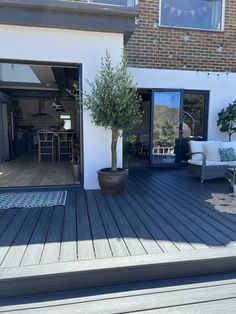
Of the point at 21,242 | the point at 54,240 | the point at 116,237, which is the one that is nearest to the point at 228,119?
the point at 116,237

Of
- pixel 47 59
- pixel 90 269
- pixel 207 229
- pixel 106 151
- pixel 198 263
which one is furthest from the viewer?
pixel 106 151

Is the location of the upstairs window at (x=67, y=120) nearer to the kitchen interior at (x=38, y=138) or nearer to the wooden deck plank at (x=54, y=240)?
the kitchen interior at (x=38, y=138)

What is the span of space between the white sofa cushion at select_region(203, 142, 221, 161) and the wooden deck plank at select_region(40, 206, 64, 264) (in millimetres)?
3453

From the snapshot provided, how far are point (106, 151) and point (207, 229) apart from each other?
6.99 feet

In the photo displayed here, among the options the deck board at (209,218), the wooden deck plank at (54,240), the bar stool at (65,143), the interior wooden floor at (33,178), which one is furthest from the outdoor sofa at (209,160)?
the bar stool at (65,143)

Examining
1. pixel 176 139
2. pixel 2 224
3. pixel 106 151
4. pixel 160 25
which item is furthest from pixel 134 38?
pixel 2 224

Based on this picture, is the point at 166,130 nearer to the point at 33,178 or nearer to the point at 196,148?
the point at 196,148

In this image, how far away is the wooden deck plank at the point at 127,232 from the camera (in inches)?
91.3

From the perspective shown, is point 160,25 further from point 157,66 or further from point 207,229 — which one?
point 207,229

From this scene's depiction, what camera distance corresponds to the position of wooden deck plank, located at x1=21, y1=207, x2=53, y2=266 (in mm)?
2137

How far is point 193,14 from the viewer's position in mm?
6465

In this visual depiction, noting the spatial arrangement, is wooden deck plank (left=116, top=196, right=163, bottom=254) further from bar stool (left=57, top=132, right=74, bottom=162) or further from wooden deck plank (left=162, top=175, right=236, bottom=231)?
bar stool (left=57, top=132, right=74, bottom=162)

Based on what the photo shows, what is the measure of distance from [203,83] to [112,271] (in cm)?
583

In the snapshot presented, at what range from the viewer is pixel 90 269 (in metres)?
2.00
